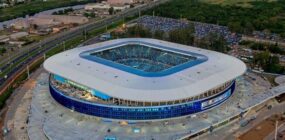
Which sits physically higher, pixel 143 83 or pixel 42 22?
pixel 143 83

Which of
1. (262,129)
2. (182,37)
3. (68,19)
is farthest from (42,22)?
(262,129)

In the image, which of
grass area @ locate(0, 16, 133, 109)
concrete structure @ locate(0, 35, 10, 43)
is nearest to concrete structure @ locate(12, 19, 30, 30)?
concrete structure @ locate(0, 35, 10, 43)

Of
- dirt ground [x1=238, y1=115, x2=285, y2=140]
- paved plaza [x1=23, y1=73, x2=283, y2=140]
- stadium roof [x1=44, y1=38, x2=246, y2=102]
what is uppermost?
stadium roof [x1=44, y1=38, x2=246, y2=102]

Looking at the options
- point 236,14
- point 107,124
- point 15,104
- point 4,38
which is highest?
point 236,14

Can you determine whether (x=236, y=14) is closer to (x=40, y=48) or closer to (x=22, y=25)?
(x=40, y=48)

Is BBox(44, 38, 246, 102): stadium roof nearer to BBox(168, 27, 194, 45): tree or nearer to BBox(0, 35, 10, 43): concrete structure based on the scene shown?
BBox(168, 27, 194, 45): tree

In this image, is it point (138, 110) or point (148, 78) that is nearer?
point (138, 110)
